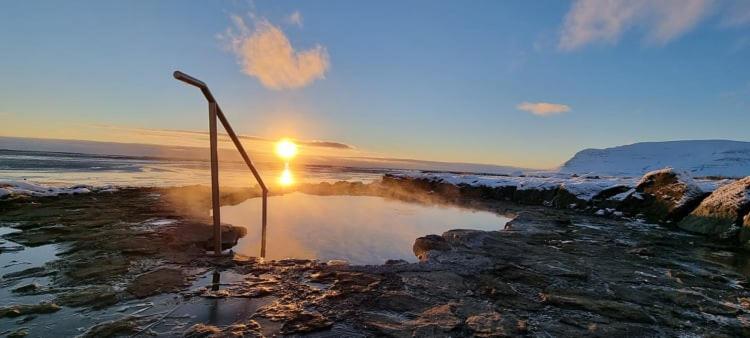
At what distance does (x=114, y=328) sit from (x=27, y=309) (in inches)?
60.5

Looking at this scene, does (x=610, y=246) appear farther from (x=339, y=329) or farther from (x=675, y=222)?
(x=339, y=329)

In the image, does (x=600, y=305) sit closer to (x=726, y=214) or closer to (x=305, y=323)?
(x=305, y=323)

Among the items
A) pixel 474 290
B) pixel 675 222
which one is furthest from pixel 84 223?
pixel 675 222

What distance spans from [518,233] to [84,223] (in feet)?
43.5

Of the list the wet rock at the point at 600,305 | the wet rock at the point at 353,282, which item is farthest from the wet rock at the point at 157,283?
the wet rock at the point at 600,305

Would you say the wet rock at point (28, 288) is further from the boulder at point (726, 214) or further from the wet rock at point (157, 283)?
the boulder at point (726, 214)

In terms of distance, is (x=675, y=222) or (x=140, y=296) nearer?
(x=140, y=296)

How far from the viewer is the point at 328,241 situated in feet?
33.5

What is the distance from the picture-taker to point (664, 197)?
16.7 meters

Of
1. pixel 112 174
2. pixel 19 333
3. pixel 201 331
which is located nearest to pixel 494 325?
pixel 201 331

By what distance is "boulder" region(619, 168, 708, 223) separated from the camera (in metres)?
15.3

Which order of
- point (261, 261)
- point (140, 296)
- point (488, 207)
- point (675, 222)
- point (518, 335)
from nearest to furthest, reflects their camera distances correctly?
point (518, 335)
point (140, 296)
point (261, 261)
point (675, 222)
point (488, 207)

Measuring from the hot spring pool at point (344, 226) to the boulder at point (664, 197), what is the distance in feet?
23.2

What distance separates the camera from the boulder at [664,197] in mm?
15344
